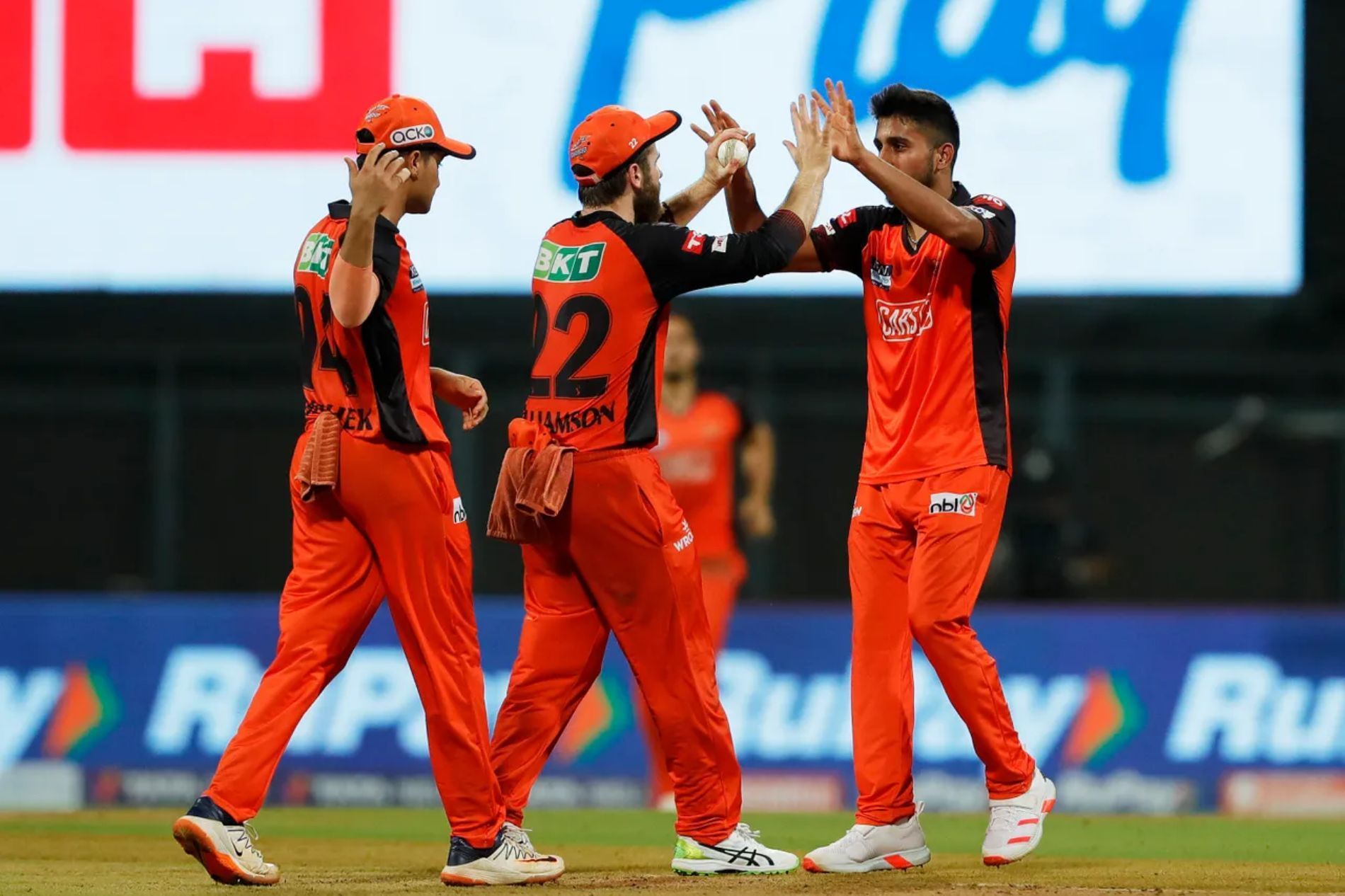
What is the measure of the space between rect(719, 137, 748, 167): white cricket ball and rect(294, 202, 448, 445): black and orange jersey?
111 centimetres

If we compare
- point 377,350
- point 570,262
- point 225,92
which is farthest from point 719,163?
point 225,92

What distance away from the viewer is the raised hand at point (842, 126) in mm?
6301

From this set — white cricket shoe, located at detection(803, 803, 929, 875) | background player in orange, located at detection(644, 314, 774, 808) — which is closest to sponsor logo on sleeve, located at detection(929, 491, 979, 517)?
white cricket shoe, located at detection(803, 803, 929, 875)

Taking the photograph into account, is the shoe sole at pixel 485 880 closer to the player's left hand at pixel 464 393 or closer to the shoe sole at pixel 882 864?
the shoe sole at pixel 882 864

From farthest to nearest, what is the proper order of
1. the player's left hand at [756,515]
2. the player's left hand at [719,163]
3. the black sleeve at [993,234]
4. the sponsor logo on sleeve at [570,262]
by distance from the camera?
the player's left hand at [756,515], the player's left hand at [719,163], the black sleeve at [993,234], the sponsor logo on sleeve at [570,262]

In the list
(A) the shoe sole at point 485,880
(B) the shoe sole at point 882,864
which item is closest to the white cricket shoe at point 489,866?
(A) the shoe sole at point 485,880

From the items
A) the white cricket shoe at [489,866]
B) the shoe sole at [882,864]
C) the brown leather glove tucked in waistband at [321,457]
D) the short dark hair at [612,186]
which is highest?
the short dark hair at [612,186]

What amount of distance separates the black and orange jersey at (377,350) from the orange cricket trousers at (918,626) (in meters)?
1.47

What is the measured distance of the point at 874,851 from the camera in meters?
6.42

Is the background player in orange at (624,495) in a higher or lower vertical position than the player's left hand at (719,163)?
lower

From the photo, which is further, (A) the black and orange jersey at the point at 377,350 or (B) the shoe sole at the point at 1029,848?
(B) the shoe sole at the point at 1029,848

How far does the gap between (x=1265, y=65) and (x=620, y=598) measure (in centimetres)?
866

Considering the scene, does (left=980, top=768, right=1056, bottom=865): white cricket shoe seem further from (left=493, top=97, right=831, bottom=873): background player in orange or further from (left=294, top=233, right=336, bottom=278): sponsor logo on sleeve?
(left=294, top=233, right=336, bottom=278): sponsor logo on sleeve

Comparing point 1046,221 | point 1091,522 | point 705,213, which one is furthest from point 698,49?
point 1091,522
